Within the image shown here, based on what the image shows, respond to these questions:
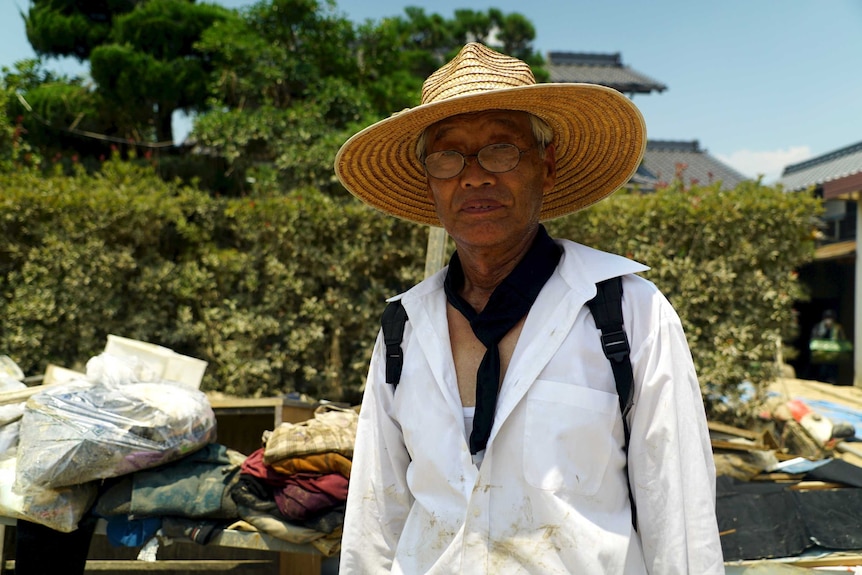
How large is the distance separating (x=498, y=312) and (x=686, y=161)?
86.1 feet

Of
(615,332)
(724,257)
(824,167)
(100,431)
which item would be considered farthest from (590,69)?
(615,332)

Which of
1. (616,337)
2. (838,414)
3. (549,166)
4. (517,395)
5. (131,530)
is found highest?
(549,166)

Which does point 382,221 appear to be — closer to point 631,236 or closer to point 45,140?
point 631,236

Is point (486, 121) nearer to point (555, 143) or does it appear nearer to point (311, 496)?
point (555, 143)

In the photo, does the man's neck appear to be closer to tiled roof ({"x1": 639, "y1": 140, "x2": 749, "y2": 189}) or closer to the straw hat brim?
the straw hat brim

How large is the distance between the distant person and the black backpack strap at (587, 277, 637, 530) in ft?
49.9

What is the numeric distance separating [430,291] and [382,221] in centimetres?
417

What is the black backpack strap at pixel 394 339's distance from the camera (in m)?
1.74

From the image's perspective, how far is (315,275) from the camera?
605 cm

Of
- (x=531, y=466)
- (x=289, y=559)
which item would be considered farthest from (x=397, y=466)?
(x=289, y=559)

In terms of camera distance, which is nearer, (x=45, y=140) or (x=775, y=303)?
(x=775, y=303)

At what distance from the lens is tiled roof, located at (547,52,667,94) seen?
78.9ft

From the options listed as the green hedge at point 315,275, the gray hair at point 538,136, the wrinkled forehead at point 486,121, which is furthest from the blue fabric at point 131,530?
the green hedge at point 315,275

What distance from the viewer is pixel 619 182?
2.11m
